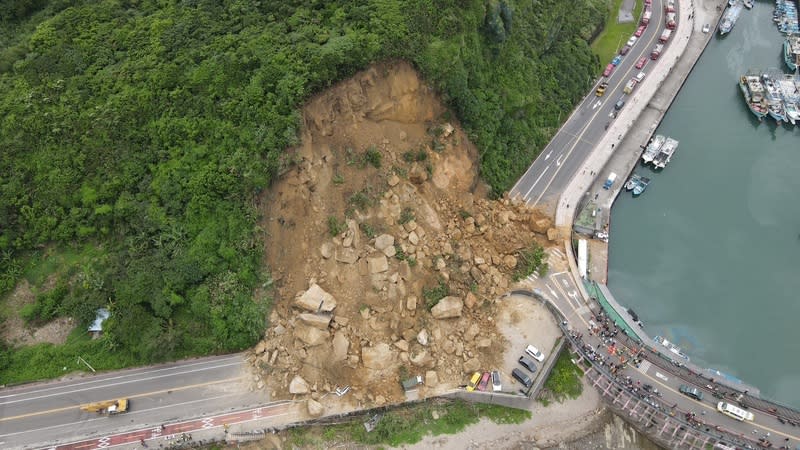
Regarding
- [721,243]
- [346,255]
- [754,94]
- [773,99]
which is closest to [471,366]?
[346,255]

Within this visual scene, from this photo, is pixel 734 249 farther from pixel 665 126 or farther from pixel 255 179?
pixel 255 179

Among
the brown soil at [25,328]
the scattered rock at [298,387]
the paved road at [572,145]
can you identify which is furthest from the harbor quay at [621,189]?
the brown soil at [25,328]

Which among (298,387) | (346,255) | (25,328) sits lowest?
(298,387)

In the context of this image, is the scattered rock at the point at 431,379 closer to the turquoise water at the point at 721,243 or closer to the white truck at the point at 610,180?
the turquoise water at the point at 721,243

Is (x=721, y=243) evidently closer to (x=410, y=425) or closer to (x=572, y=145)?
(x=572, y=145)

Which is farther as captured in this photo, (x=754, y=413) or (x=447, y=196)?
(x=447, y=196)

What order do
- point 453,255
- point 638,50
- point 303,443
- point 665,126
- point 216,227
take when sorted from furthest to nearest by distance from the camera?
point 638,50 < point 665,126 < point 453,255 < point 216,227 < point 303,443

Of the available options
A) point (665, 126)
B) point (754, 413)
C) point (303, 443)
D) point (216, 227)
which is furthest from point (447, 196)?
point (665, 126)
